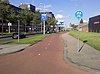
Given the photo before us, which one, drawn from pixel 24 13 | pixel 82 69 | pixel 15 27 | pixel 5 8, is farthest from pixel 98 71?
pixel 15 27

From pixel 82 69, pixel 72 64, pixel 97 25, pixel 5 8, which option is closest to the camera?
pixel 82 69

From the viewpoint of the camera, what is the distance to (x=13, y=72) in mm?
10977

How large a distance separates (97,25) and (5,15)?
56.0 metres

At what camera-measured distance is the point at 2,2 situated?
220 feet

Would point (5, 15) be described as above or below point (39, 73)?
above

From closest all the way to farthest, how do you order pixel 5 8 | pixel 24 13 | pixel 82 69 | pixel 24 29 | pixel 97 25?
pixel 82 69
pixel 5 8
pixel 24 13
pixel 97 25
pixel 24 29

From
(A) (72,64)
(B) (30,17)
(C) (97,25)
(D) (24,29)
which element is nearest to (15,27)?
(D) (24,29)

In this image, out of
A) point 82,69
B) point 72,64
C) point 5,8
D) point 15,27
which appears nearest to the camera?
point 82,69

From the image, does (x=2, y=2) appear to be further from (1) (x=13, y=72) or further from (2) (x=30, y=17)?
(1) (x=13, y=72)

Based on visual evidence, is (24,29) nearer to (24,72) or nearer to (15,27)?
(15,27)

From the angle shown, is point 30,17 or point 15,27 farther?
point 15,27

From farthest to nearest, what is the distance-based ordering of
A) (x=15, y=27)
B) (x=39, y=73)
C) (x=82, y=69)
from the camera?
(x=15, y=27) → (x=82, y=69) → (x=39, y=73)

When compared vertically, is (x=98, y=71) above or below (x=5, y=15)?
below

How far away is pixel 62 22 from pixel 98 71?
5306 inches
